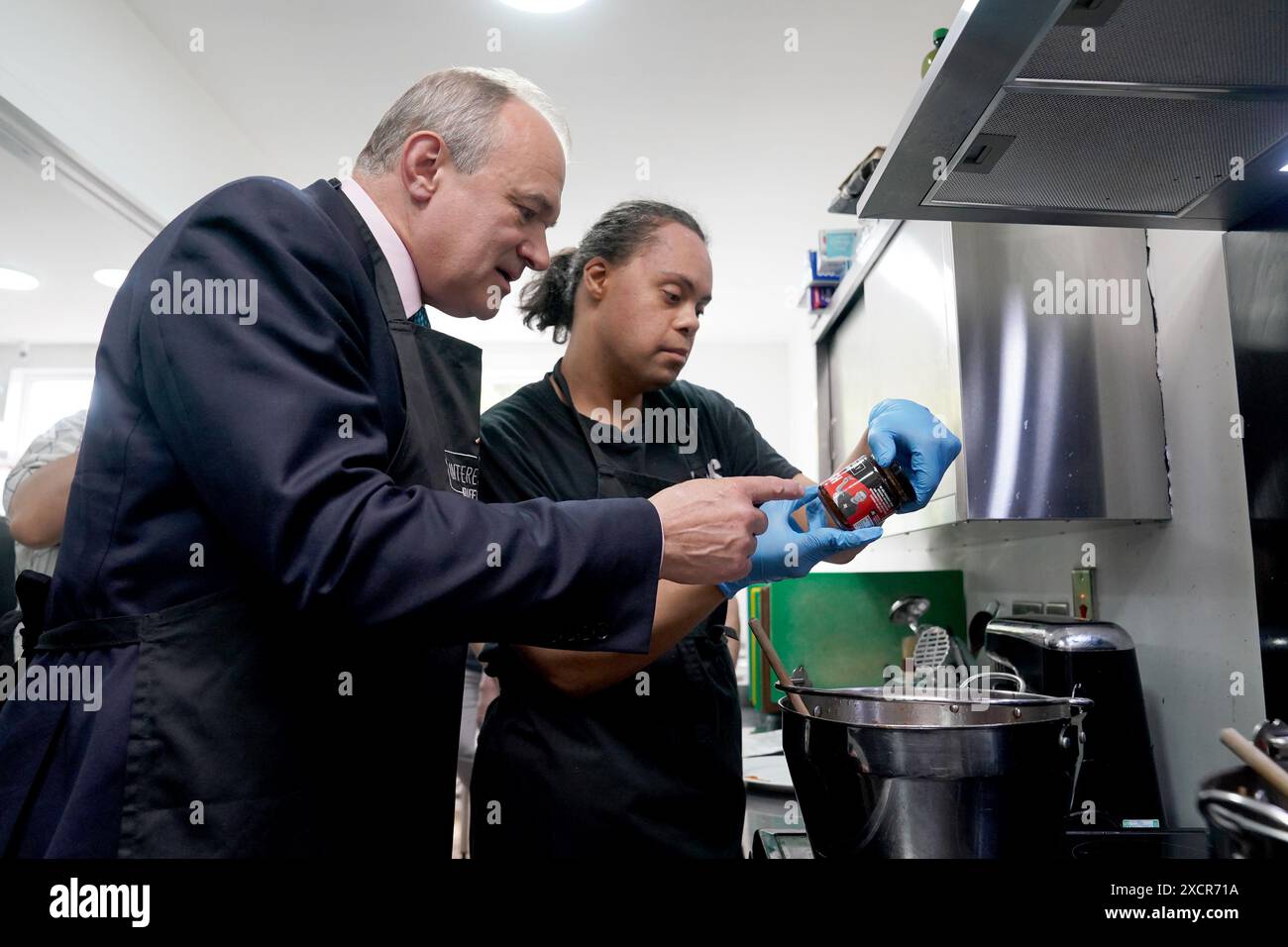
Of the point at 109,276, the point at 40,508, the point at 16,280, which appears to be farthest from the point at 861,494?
the point at 16,280

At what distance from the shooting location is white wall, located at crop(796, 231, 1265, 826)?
3.58 feet

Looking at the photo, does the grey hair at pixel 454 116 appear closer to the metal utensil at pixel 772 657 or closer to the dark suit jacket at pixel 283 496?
the dark suit jacket at pixel 283 496

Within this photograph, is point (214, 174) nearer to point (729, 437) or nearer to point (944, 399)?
point (729, 437)

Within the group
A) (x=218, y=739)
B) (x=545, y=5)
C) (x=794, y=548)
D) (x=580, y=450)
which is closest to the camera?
(x=218, y=739)

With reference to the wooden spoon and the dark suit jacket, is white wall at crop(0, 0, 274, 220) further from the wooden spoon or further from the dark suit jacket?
the wooden spoon

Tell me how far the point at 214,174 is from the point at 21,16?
838 millimetres

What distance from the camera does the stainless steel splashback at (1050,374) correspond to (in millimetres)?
1215

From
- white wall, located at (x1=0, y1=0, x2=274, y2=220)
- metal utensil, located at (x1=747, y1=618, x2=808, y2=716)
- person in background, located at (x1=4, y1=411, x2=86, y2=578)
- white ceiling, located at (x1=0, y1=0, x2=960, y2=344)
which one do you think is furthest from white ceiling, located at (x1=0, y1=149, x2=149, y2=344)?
metal utensil, located at (x1=747, y1=618, x2=808, y2=716)

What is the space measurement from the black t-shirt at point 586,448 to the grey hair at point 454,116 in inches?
15.1

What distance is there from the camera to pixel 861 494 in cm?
94

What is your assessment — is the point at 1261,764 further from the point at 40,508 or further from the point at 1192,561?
the point at 40,508

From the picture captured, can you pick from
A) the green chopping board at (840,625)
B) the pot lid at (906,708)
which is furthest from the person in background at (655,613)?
the green chopping board at (840,625)

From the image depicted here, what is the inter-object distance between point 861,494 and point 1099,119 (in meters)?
0.45

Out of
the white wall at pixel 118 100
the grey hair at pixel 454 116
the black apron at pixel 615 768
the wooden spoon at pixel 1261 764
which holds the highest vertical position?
the white wall at pixel 118 100
